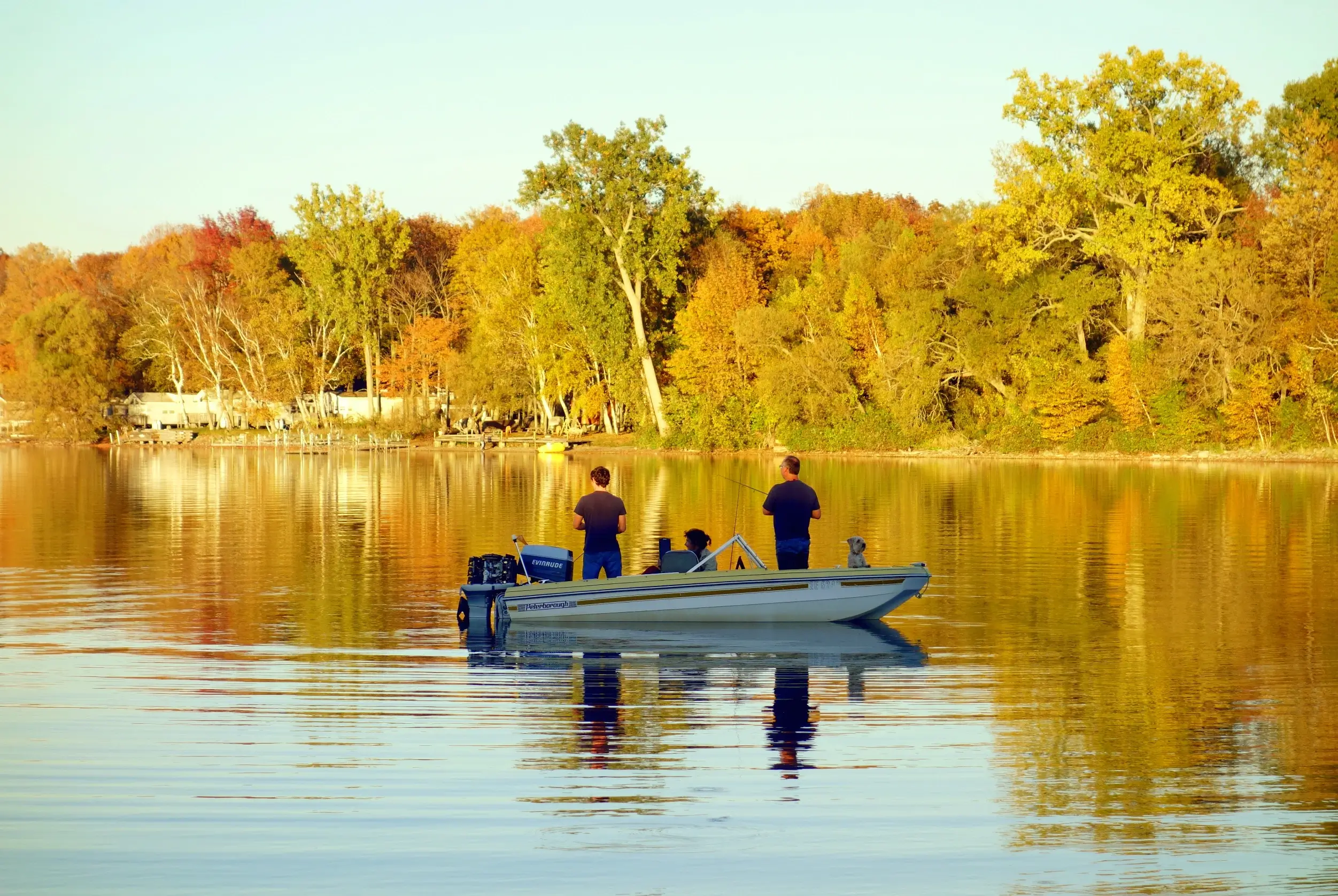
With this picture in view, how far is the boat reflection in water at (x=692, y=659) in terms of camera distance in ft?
36.3

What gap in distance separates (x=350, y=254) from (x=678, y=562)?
7259 centimetres

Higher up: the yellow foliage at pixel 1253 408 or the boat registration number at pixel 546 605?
the yellow foliage at pixel 1253 408

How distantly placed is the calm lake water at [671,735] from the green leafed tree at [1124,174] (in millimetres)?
37744

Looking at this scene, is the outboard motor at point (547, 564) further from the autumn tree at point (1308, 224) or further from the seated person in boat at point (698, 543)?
the autumn tree at point (1308, 224)

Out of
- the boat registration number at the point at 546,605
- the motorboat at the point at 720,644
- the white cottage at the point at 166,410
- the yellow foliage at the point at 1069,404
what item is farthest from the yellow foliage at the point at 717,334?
the boat registration number at the point at 546,605

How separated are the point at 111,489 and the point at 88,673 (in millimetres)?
32963

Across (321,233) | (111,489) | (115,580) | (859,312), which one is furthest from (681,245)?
(115,580)

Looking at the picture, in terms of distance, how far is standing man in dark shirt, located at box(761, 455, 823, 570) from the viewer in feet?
53.1

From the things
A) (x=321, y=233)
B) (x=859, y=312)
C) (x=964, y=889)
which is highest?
(x=321, y=233)

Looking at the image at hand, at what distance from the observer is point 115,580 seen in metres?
20.6

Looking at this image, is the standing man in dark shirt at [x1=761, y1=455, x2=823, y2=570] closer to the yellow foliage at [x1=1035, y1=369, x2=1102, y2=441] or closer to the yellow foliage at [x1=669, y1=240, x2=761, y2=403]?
→ the yellow foliage at [x1=1035, y1=369, x2=1102, y2=441]

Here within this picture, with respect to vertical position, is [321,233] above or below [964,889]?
above

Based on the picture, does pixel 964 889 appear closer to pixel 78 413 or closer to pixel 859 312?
pixel 859 312

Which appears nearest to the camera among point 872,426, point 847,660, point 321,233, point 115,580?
point 847,660
